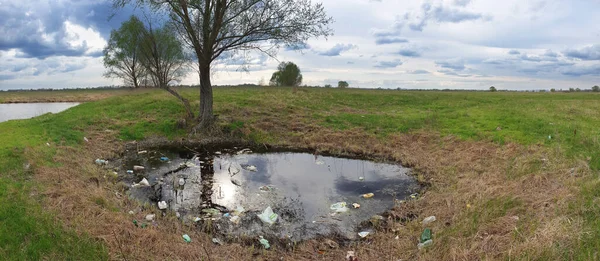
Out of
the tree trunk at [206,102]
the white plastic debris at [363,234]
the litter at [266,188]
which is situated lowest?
the white plastic debris at [363,234]

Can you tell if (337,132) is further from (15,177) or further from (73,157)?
(15,177)

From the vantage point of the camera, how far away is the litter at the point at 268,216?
6715 millimetres

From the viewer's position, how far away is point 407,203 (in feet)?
25.4

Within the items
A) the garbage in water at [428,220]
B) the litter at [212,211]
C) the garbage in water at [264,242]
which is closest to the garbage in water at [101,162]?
the litter at [212,211]

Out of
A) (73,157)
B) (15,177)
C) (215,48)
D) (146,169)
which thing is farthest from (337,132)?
(15,177)

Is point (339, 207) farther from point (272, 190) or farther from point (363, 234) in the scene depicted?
point (272, 190)

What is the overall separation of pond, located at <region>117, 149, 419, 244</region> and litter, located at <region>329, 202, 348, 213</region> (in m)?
0.02

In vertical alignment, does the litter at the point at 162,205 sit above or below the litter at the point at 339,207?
above

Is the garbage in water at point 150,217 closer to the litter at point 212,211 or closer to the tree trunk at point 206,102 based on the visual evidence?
the litter at point 212,211

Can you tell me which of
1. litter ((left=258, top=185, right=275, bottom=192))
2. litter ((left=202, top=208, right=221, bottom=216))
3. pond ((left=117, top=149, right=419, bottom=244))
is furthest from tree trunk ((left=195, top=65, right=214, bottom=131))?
litter ((left=202, top=208, right=221, bottom=216))

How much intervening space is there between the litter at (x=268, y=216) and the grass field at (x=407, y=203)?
1232mm

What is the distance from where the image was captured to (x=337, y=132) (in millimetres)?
15023

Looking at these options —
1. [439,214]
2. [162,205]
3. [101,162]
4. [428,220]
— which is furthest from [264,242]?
[101,162]

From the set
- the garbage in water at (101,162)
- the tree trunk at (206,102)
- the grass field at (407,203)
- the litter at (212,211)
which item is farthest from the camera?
the tree trunk at (206,102)
